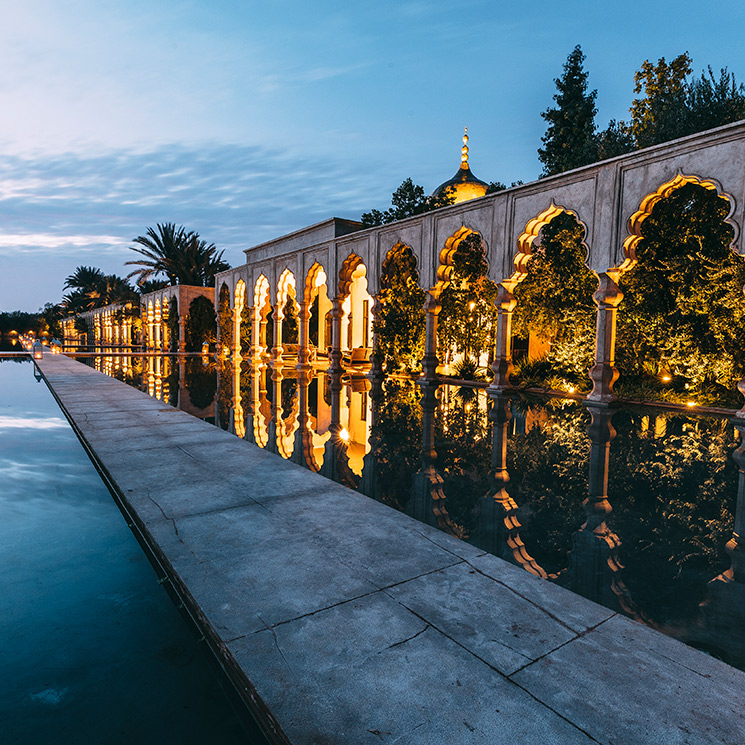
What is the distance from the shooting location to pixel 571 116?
20.4m


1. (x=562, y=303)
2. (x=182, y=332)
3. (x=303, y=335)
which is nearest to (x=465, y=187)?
(x=303, y=335)

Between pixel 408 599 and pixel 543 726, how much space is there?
Answer: 2.70 ft

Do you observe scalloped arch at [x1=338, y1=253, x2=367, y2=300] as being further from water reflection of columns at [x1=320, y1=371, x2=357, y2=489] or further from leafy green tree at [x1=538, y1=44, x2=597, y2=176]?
leafy green tree at [x1=538, y1=44, x2=597, y2=176]

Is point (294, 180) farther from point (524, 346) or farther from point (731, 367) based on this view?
point (731, 367)

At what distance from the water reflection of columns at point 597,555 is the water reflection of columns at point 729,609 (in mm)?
342

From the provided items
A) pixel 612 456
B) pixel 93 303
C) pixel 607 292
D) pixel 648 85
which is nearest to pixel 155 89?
pixel 93 303

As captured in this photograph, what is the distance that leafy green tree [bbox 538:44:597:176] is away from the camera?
66.5 ft

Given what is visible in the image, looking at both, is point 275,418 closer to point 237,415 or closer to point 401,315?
point 237,415

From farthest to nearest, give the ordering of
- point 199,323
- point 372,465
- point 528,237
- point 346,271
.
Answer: point 199,323 < point 346,271 < point 528,237 < point 372,465

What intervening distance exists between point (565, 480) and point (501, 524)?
1.49 metres

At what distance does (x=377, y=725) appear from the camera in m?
1.50

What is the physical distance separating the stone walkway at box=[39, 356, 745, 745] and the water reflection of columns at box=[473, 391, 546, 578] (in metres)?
0.19

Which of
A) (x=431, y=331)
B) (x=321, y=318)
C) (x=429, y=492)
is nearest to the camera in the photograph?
(x=429, y=492)

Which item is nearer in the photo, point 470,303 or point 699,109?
point 699,109
